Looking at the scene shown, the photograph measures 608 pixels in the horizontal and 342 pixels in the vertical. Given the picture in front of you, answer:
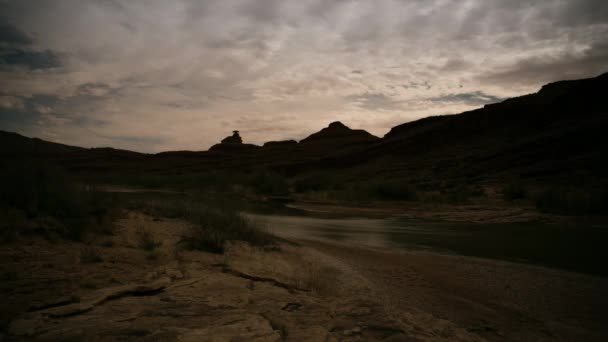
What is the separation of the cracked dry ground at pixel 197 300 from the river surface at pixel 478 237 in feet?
6.62

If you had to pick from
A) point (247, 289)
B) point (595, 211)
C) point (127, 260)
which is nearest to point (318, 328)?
point (247, 289)

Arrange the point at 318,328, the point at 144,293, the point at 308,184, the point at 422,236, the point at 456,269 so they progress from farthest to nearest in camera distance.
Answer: the point at 308,184 → the point at 422,236 → the point at 456,269 → the point at 144,293 → the point at 318,328

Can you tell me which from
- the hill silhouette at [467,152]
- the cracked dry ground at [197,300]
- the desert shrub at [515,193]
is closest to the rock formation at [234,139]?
the hill silhouette at [467,152]

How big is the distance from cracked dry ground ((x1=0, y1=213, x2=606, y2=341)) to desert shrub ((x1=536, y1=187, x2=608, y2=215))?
9.34 meters

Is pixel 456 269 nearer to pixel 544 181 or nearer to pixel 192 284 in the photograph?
pixel 192 284

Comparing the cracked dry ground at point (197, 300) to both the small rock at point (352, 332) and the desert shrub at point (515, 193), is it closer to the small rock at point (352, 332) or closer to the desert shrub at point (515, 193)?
the small rock at point (352, 332)

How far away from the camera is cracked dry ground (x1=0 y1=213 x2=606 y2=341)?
2.98m

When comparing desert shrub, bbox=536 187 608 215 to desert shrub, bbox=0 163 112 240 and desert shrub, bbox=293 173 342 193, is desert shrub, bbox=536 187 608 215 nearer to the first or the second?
desert shrub, bbox=0 163 112 240

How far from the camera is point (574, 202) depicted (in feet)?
45.8

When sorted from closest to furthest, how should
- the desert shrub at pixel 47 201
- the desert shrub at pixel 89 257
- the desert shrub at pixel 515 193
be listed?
1. the desert shrub at pixel 89 257
2. the desert shrub at pixel 47 201
3. the desert shrub at pixel 515 193

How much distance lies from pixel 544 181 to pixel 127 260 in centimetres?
2231

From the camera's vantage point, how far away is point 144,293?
389cm

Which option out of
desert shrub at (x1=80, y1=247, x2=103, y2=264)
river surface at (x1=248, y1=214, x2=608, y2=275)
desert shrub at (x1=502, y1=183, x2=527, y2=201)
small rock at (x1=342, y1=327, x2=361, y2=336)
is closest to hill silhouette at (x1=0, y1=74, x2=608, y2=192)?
desert shrub at (x1=502, y1=183, x2=527, y2=201)

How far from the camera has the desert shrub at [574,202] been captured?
1353 cm
